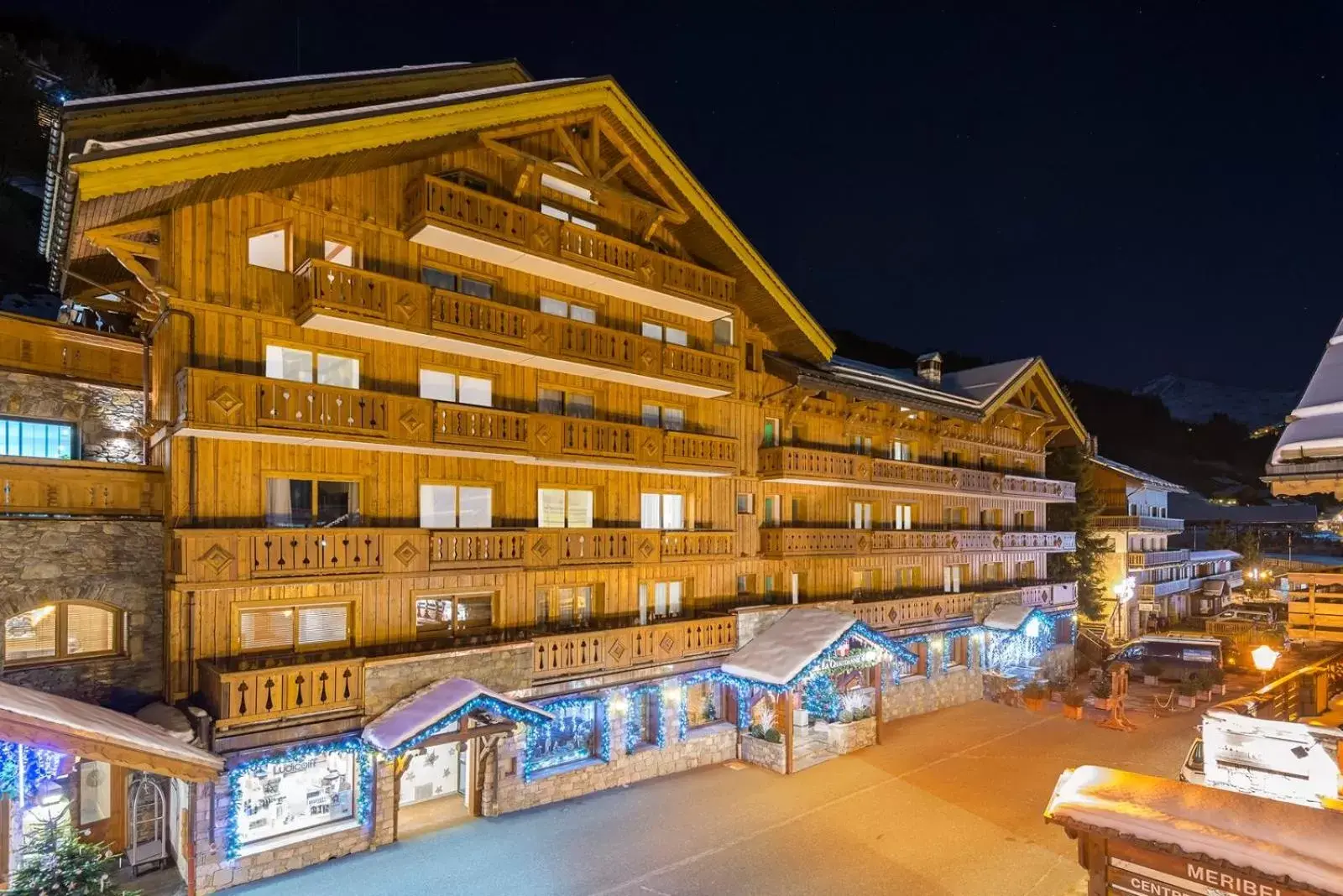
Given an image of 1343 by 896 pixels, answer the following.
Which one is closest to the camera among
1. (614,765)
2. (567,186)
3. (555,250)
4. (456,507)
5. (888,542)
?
(456,507)

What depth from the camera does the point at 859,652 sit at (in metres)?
24.0

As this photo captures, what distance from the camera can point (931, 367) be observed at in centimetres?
3691

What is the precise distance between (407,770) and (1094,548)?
42235 mm

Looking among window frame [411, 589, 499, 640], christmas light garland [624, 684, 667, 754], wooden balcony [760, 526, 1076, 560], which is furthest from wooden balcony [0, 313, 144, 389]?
wooden balcony [760, 526, 1076, 560]

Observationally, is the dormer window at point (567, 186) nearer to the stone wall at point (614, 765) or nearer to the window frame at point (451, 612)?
the window frame at point (451, 612)

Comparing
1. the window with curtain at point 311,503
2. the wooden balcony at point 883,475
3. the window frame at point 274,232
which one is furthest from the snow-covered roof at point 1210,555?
the window frame at point 274,232

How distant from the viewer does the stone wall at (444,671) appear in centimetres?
1622

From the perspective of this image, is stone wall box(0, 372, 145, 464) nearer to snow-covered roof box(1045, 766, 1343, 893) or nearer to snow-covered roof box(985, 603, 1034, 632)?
snow-covered roof box(1045, 766, 1343, 893)

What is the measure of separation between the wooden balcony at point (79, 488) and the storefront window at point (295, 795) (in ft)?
19.8

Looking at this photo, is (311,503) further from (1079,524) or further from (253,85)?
(1079,524)

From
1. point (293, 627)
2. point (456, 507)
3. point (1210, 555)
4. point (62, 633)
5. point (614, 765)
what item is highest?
point (456, 507)

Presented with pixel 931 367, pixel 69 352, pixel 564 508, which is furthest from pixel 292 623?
pixel 931 367

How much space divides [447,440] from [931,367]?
87.4ft

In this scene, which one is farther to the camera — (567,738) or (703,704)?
(703,704)
